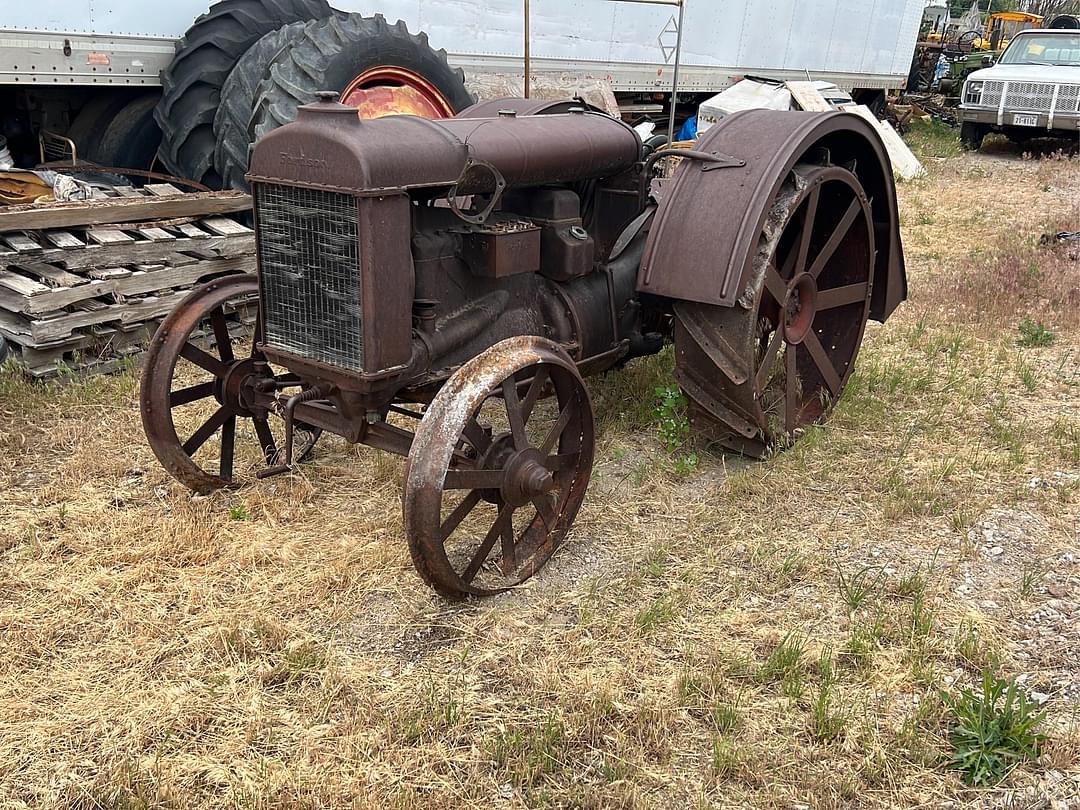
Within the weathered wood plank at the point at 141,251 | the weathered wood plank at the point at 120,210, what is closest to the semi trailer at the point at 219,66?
the weathered wood plank at the point at 120,210

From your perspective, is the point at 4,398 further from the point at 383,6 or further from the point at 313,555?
the point at 383,6

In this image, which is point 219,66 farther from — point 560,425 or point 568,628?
point 568,628

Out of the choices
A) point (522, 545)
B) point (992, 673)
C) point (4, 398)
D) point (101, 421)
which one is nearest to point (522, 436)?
point (522, 545)

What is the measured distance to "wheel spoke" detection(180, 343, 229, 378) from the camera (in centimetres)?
352

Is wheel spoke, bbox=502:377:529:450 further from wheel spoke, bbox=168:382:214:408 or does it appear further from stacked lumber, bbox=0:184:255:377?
stacked lumber, bbox=0:184:255:377

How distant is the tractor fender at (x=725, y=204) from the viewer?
11.3ft

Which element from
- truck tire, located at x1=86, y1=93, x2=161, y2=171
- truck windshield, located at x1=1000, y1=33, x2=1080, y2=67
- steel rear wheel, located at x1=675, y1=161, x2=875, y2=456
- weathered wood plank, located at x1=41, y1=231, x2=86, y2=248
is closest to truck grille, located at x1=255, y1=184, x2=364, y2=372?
steel rear wheel, located at x1=675, y1=161, x2=875, y2=456

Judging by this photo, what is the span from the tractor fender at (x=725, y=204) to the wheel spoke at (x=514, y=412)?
35.0 inches

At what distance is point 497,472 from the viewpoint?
2930 mm

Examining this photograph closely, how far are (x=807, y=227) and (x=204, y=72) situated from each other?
12.3 feet

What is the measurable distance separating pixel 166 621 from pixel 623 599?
4.53ft

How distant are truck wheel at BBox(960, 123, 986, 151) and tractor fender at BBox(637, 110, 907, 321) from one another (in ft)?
39.4

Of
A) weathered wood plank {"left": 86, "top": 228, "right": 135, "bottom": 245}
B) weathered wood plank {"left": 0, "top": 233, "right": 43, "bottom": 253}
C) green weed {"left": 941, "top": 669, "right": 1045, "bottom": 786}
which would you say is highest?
weathered wood plank {"left": 0, "top": 233, "right": 43, "bottom": 253}

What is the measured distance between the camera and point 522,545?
3.23m
